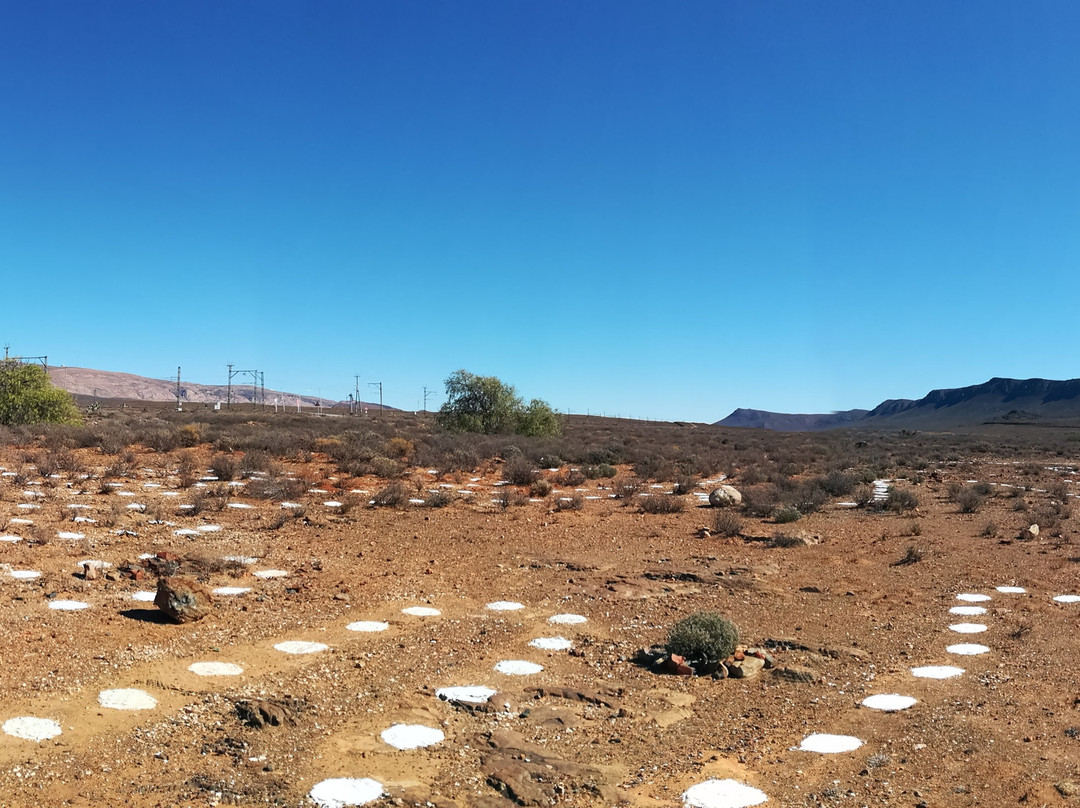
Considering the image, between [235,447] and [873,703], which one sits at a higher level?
[235,447]

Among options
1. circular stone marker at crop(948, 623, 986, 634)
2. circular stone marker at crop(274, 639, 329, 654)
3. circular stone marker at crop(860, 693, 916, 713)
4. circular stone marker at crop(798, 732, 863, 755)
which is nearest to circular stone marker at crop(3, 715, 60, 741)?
circular stone marker at crop(274, 639, 329, 654)

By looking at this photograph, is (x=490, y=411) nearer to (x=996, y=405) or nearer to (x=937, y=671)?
(x=937, y=671)

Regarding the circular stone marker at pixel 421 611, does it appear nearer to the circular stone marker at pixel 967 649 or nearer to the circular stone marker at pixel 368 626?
the circular stone marker at pixel 368 626

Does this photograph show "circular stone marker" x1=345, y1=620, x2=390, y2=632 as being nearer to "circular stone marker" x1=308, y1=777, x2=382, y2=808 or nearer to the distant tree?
"circular stone marker" x1=308, y1=777, x2=382, y2=808

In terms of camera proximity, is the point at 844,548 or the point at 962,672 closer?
the point at 962,672

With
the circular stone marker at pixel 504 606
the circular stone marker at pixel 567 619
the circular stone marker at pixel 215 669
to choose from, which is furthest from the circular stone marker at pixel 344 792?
the circular stone marker at pixel 504 606

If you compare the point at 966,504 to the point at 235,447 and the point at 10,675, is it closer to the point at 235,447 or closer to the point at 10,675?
the point at 10,675

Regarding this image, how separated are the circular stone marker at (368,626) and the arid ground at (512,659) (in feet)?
0.14

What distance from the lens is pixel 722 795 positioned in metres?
4.52

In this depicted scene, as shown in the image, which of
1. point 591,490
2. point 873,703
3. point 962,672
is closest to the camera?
point 873,703

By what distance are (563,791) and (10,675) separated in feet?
13.2

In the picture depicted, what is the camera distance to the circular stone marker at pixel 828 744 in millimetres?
5142

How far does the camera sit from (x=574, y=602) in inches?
359

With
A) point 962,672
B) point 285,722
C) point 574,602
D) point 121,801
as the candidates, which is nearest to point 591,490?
point 574,602
